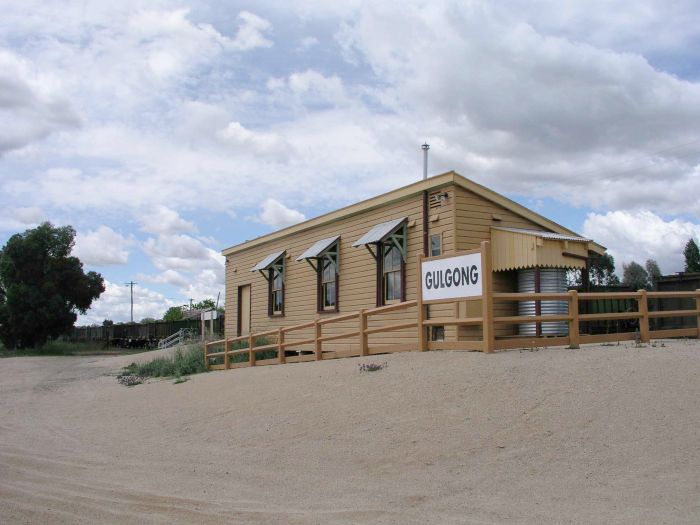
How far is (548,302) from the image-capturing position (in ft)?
44.3

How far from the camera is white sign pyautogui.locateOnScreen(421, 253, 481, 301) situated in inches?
401

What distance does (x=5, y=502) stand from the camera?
6160 millimetres

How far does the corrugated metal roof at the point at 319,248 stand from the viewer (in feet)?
57.5

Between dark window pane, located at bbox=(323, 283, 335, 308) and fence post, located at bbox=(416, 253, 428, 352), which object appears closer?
fence post, located at bbox=(416, 253, 428, 352)

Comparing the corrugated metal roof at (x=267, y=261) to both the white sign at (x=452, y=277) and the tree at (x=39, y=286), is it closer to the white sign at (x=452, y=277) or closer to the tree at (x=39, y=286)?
the white sign at (x=452, y=277)

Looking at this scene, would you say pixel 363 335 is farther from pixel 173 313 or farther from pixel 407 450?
pixel 173 313

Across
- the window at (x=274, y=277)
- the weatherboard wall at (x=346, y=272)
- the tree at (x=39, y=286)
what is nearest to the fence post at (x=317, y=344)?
the weatherboard wall at (x=346, y=272)

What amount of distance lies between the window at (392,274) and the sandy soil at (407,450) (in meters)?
4.48

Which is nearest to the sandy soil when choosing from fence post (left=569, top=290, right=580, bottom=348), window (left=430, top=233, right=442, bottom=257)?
fence post (left=569, top=290, right=580, bottom=348)

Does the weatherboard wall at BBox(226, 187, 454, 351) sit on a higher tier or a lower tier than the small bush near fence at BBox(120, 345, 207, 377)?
higher

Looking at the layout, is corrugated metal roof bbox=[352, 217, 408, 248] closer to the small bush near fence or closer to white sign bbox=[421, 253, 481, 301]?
white sign bbox=[421, 253, 481, 301]

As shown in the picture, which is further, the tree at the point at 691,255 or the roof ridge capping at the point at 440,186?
the tree at the point at 691,255

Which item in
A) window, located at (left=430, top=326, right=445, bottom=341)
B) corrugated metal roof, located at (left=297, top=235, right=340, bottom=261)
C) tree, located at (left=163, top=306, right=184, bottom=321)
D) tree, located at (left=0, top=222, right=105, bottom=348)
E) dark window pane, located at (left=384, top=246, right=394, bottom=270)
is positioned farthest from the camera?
tree, located at (left=163, top=306, right=184, bottom=321)

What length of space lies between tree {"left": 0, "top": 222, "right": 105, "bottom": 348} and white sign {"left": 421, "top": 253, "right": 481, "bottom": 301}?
2763cm
